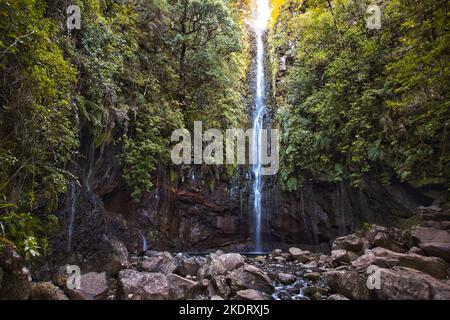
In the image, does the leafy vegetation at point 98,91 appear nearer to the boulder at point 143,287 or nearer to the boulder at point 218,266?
the boulder at point 143,287

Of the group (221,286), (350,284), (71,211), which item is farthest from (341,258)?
(71,211)

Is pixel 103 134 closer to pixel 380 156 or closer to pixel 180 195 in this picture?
pixel 180 195

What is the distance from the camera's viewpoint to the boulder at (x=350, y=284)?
583 cm

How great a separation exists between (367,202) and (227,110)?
690 cm

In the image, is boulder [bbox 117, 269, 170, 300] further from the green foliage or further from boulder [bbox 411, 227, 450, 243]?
the green foliage

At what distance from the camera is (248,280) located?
6598 millimetres

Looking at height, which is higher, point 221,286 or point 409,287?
point 409,287

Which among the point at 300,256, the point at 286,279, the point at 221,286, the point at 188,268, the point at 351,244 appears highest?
the point at 351,244

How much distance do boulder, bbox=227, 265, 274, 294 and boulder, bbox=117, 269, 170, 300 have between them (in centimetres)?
142

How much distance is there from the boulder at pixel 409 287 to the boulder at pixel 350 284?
0.26 m

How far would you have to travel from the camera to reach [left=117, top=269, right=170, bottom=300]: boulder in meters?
5.61

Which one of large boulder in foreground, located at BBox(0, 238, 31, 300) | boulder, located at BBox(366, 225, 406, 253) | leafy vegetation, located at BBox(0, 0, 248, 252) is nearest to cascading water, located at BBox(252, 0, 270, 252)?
leafy vegetation, located at BBox(0, 0, 248, 252)

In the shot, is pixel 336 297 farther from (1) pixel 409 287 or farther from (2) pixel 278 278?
(2) pixel 278 278

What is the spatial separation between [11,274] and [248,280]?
4307 mm
